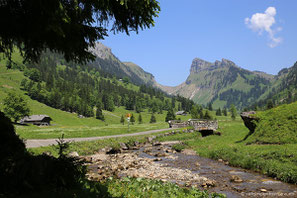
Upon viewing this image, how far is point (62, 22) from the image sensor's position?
5.71 m

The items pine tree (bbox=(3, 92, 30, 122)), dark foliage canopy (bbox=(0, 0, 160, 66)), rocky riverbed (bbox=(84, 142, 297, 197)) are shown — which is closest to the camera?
dark foliage canopy (bbox=(0, 0, 160, 66))

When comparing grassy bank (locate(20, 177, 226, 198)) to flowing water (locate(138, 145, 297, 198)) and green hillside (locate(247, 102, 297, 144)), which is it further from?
green hillside (locate(247, 102, 297, 144))

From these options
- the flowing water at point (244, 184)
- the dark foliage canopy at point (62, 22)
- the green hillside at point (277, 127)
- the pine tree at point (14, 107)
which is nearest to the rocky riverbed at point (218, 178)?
the flowing water at point (244, 184)

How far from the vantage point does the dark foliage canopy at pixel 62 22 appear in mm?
5160

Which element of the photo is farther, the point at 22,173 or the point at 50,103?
the point at 50,103

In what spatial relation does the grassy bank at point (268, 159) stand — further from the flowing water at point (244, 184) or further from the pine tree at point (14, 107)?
the pine tree at point (14, 107)

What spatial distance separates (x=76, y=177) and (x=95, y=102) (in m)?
189

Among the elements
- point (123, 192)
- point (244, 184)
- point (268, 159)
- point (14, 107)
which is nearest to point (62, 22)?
point (123, 192)

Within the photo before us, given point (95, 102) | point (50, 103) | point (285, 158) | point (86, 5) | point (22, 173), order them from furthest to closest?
1. point (95, 102)
2. point (50, 103)
3. point (285, 158)
4. point (86, 5)
5. point (22, 173)

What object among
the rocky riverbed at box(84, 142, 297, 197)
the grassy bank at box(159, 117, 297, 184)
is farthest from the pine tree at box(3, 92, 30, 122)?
the grassy bank at box(159, 117, 297, 184)

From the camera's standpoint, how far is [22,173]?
5.23 meters

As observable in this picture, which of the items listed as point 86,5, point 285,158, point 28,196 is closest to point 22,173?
point 28,196

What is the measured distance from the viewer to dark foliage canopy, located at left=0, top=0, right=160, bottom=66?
516cm

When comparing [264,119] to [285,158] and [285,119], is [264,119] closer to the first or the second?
[285,119]
